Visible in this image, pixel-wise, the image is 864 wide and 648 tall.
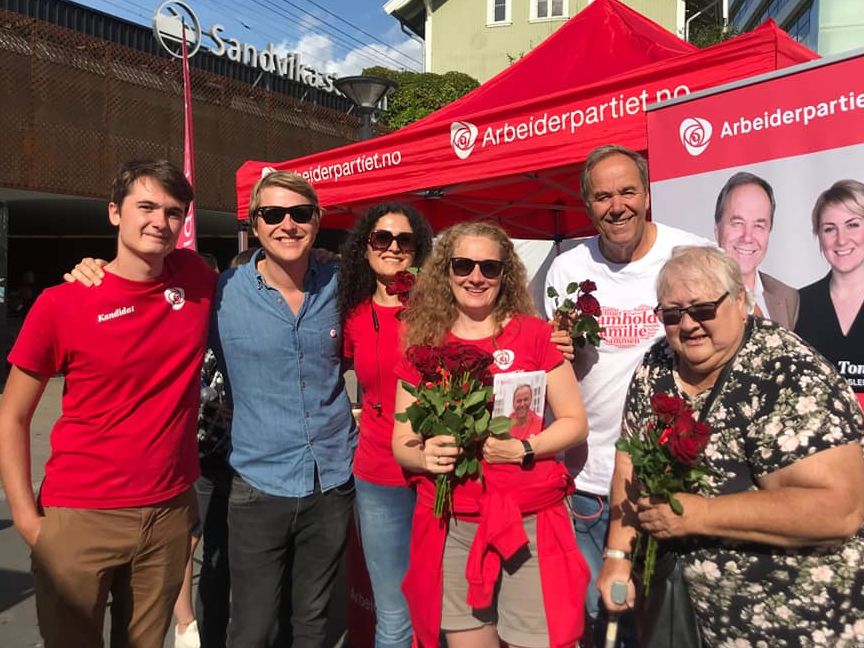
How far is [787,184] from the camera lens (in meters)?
2.84

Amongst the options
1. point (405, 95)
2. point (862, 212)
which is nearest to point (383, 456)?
point (862, 212)

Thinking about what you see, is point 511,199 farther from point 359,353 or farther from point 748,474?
point 748,474

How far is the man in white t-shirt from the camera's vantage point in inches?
100

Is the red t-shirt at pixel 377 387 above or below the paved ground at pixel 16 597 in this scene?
above

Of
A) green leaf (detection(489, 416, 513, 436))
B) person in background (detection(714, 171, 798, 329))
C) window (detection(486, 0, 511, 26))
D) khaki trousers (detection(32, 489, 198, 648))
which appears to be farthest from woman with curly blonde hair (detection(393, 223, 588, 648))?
window (detection(486, 0, 511, 26))

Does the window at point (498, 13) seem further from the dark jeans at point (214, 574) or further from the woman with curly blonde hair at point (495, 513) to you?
the woman with curly blonde hair at point (495, 513)

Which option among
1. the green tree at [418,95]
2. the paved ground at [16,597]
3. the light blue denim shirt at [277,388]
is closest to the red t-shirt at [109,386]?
the light blue denim shirt at [277,388]

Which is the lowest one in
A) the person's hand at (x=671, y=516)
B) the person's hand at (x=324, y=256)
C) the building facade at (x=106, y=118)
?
the person's hand at (x=671, y=516)

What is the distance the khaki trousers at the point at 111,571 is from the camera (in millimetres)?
2244

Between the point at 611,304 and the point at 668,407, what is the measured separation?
91cm

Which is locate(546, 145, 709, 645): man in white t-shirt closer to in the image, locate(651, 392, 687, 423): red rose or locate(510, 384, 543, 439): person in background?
locate(510, 384, 543, 439): person in background

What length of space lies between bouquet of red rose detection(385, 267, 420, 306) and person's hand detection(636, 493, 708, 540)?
114 cm

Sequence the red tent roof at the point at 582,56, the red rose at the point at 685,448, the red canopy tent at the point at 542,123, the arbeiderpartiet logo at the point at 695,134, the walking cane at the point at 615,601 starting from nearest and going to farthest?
1. the red rose at the point at 685,448
2. the walking cane at the point at 615,601
3. the arbeiderpartiet logo at the point at 695,134
4. the red canopy tent at the point at 542,123
5. the red tent roof at the point at 582,56

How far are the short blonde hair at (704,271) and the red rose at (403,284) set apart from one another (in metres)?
0.96
